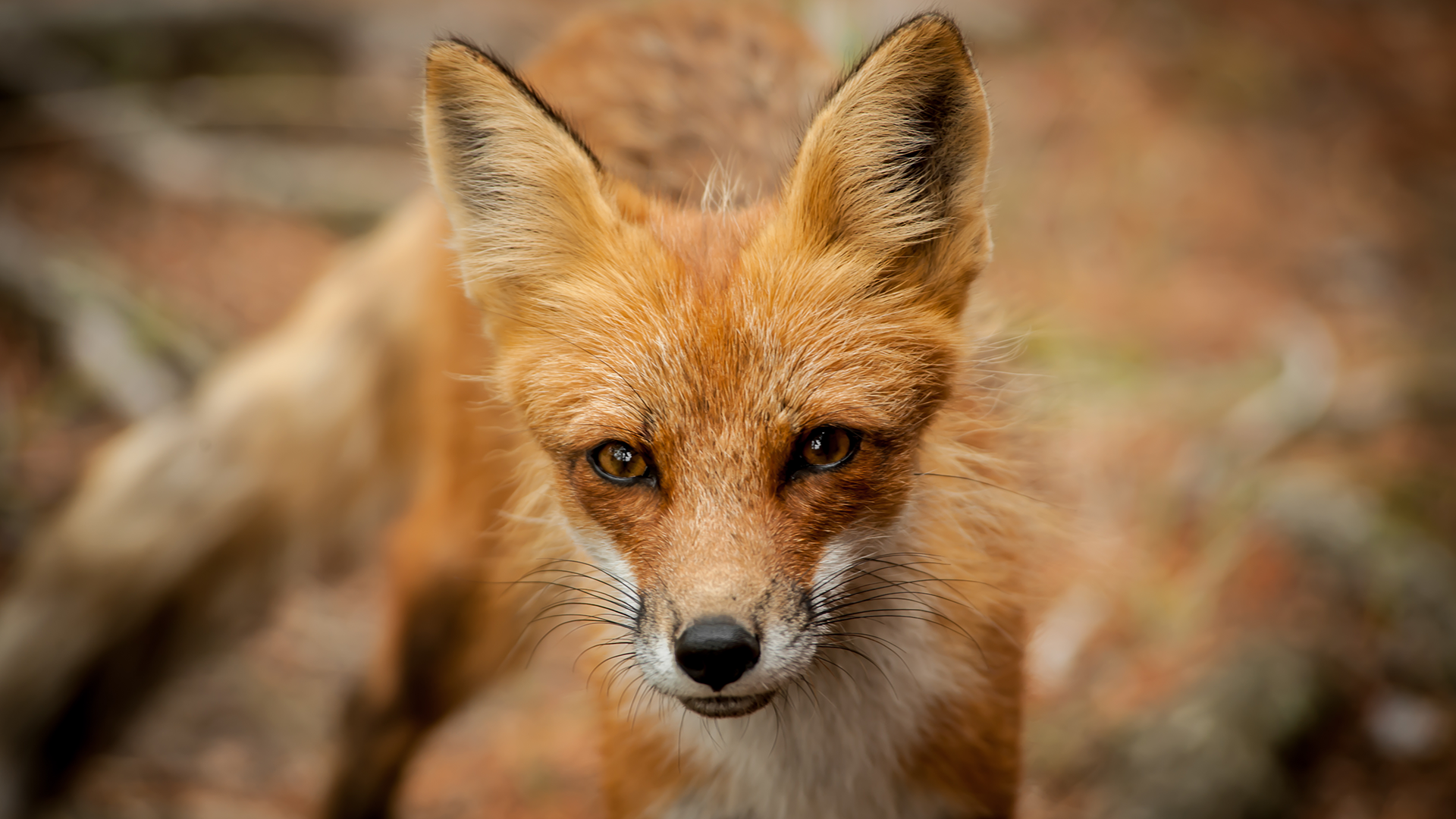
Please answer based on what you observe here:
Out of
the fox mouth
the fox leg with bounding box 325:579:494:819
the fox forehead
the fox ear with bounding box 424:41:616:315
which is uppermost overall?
the fox ear with bounding box 424:41:616:315

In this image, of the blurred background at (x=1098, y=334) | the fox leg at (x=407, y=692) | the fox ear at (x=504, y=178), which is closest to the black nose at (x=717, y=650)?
the fox ear at (x=504, y=178)

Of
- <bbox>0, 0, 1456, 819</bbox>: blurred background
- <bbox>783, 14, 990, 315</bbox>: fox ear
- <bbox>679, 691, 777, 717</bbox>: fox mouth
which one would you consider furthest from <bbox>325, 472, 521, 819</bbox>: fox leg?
<bbox>783, 14, 990, 315</bbox>: fox ear

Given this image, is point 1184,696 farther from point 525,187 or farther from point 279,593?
point 279,593

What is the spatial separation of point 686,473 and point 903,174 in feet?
3.09

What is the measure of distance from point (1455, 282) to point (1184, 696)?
14.2 ft

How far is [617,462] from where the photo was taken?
2.41 metres

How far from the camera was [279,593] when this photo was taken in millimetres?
4312

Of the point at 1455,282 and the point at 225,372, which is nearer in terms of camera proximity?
the point at 225,372

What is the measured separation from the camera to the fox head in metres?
2.22

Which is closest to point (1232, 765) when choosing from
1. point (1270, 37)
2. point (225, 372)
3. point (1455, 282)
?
point (225, 372)

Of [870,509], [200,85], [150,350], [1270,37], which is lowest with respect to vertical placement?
[150,350]

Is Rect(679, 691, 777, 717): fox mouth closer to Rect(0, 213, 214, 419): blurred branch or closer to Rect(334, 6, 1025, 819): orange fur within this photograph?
Rect(334, 6, 1025, 819): orange fur

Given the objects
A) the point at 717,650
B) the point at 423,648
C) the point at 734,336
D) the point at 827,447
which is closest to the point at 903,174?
the point at 734,336

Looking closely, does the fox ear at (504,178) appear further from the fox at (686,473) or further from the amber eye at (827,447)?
the amber eye at (827,447)
